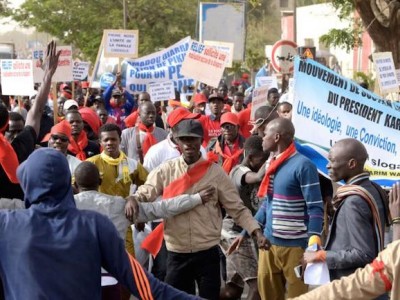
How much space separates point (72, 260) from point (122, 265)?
214mm

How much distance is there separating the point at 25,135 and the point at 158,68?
8780 mm

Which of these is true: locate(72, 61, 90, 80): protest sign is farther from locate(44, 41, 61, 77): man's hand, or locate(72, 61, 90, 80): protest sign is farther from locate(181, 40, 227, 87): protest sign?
locate(44, 41, 61, 77): man's hand

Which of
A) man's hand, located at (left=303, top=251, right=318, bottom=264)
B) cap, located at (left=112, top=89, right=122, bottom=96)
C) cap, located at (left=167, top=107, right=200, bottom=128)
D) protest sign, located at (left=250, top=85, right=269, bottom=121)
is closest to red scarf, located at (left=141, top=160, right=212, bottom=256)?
cap, located at (left=167, top=107, right=200, bottom=128)

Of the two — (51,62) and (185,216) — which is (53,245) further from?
(51,62)

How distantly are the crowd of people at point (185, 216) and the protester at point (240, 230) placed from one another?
11 millimetres

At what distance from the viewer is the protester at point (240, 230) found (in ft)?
24.1

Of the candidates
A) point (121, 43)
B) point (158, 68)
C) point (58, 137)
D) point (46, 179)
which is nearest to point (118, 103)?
point (158, 68)

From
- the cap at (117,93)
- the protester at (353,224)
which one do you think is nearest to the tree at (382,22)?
the cap at (117,93)

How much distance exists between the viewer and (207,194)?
20.1 feet

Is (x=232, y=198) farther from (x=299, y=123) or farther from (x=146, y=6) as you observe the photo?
(x=146, y=6)

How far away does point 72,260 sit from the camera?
146 inches

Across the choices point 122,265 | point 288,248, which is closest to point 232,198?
point 288,248

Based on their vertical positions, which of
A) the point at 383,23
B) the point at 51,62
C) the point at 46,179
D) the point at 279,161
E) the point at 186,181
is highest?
the point at 383,23

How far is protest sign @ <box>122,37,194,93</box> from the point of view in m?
14.6
